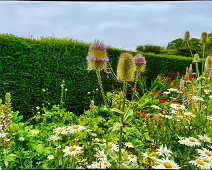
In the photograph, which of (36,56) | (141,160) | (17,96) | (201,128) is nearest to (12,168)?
(141,160)

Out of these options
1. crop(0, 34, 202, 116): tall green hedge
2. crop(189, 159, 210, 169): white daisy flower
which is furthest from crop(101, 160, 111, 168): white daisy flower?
crop(0, 34, 202, 116): tall green hedge

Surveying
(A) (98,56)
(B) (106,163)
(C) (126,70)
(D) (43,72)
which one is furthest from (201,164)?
(D) (43,72)

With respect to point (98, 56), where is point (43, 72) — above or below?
below

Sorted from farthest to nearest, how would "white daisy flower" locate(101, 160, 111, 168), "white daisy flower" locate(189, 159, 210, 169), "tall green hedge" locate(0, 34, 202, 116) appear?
"tall green hedge" locate(0, 34, 202, 116) < "white daisy flower" locate(189, 159, 210, 169) < "white daisy flower" locate(101, 160, 111, 168)

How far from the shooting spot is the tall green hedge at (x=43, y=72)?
466cm

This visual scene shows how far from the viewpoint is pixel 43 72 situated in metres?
5.05

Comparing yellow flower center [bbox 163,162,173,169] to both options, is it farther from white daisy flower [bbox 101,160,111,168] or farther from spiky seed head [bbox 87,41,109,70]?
spiky seed head [bbox 87,41,109,70]

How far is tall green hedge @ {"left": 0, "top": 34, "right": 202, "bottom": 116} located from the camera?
184 inches

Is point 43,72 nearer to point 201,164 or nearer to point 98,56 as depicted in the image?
point 98,56

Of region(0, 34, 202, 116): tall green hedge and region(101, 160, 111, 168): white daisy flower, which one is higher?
region(0, 34, 202, 116): tall green hedge

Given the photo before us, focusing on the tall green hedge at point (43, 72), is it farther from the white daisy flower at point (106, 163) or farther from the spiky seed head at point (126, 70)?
the white daisy flower at point (106, 163)

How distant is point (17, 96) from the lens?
476 centimetres

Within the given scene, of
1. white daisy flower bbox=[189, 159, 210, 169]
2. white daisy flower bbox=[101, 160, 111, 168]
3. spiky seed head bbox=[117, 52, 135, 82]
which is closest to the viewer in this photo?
white daisy flower bbox=[101, 160, 111, 168]

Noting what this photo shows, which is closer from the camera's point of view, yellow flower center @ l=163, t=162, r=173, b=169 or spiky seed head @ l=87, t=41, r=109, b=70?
yellow flower center @ l=163, t=162, r=173, b=169
